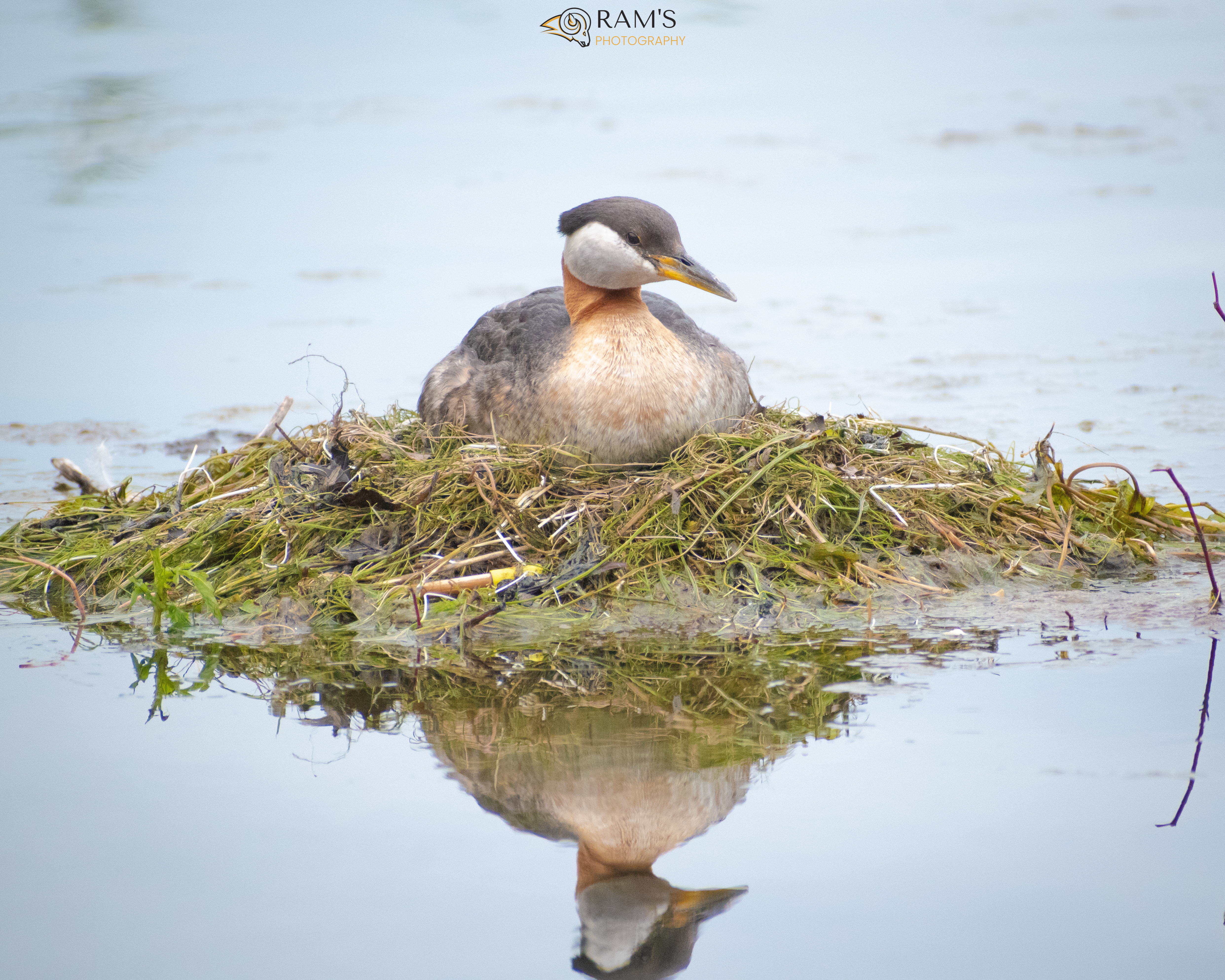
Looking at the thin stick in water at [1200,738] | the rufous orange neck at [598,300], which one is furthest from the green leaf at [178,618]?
the thin stick in water at [1200,738]

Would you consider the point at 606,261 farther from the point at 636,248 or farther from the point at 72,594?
the point at 72,594

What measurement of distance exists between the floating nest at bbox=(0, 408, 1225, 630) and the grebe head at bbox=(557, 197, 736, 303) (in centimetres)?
67

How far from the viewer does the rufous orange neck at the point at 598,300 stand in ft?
18.0

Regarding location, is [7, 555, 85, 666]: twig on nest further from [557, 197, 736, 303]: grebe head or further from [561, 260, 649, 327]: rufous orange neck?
[557, 197, 736, 303]: grebe head

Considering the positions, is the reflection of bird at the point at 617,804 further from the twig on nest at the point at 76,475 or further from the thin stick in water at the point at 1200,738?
the twig on nest at the point at 76,475

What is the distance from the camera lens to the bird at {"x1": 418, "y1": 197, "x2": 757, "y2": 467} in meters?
5.25

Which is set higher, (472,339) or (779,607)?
(472,339)

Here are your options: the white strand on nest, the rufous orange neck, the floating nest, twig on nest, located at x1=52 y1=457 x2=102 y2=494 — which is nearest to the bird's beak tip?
the rufous orange neck

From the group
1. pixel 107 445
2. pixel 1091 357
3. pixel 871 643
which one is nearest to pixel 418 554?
pixel 871 643

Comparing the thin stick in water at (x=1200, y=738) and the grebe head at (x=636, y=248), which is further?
the grebe head at (x=636, y=248)

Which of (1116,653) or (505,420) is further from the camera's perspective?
(505,420)

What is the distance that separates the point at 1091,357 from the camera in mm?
8234

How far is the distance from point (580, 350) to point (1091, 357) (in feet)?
13.8

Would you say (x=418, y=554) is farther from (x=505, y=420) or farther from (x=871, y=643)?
Answer: (x=871, y=643)
